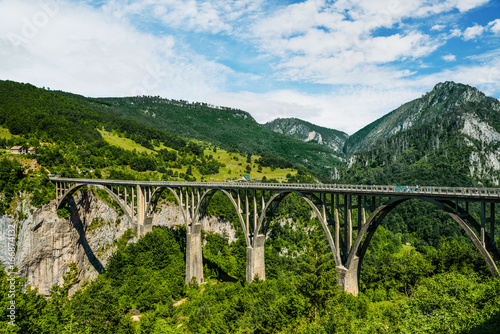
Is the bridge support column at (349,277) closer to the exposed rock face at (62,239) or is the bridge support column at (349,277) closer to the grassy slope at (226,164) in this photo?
the exposed rock face at (62,239)

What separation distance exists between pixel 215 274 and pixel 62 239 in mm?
33140

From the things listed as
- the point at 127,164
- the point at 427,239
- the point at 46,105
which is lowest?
the point at 427,239

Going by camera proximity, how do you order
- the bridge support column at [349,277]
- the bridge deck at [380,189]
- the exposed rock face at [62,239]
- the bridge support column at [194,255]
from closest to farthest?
the bridge deck at [380,189], the bridge support column at [349,277], the bridge support column at [194,255], the exposed rock face at [62,239]

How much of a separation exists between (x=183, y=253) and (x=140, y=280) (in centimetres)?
1339

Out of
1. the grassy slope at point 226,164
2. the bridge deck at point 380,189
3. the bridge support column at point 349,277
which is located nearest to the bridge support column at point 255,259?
the bridge deck at point 380,189

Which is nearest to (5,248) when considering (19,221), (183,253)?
(19,221)

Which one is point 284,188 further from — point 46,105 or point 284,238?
point 46,105

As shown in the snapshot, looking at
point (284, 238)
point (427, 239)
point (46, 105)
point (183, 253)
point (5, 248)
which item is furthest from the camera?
point (46, 105)

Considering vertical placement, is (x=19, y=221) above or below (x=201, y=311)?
above

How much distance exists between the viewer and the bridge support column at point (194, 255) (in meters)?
49.7

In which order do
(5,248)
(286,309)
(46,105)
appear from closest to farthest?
(286,309), (5,248), (46,105)

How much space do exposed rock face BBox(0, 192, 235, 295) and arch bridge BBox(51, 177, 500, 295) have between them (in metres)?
4.64

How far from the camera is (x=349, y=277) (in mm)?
29375

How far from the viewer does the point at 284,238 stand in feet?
299
